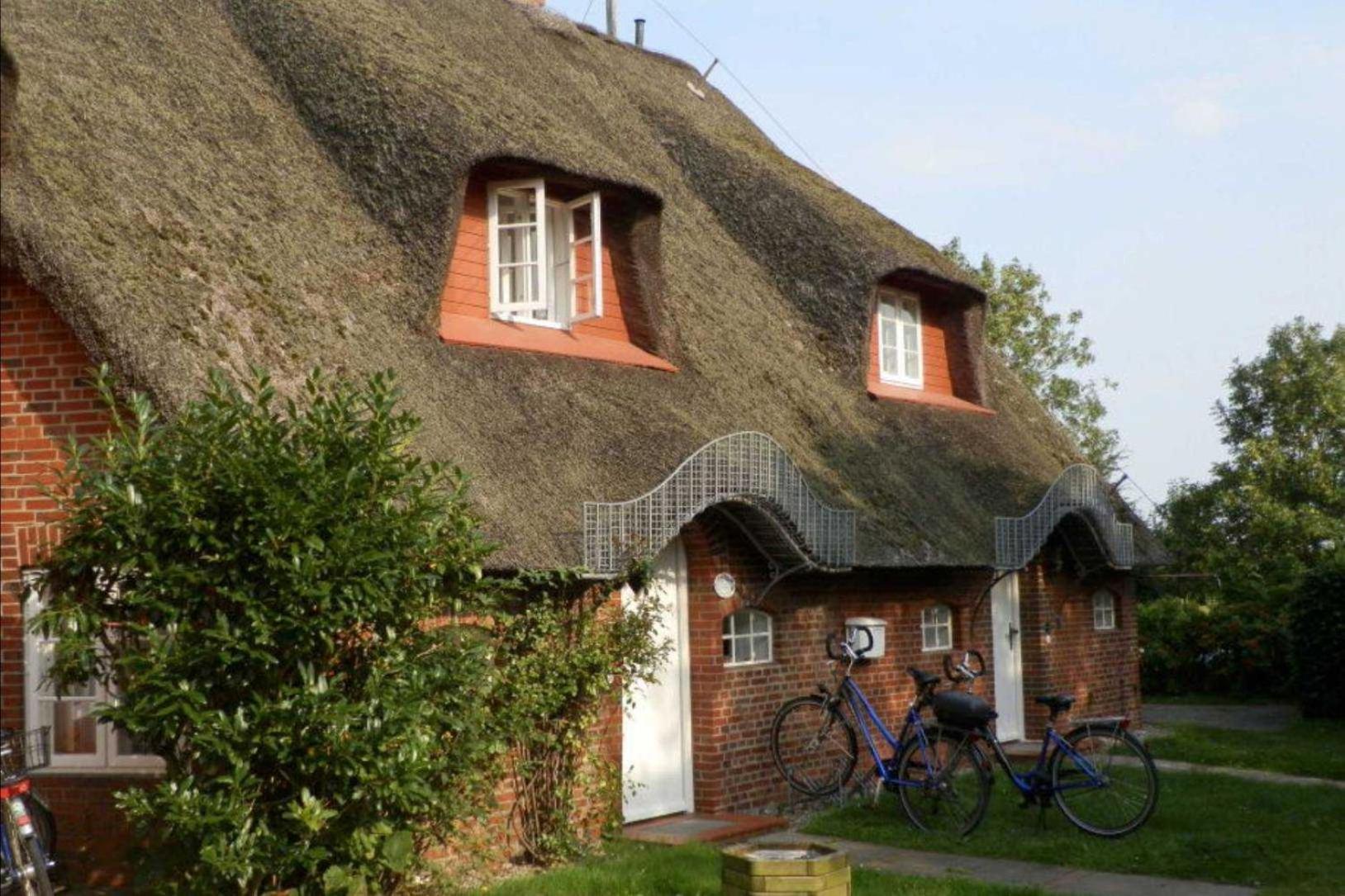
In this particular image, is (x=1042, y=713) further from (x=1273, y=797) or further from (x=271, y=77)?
(x=271, y=77)

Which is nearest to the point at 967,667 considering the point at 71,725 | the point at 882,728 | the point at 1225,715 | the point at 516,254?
the point at 882,728

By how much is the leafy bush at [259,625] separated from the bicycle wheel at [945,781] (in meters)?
4.76

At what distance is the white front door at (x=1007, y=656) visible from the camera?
17.4 meters

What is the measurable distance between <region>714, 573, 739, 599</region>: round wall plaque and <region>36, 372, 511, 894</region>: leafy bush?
4.49 m

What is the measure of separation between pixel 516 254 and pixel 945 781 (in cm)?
522

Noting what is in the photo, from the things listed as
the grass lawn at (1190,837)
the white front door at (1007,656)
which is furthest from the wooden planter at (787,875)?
the white front door at (1007,656)

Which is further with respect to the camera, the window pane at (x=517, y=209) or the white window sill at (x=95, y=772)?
the window pane at (x=517, y=209)

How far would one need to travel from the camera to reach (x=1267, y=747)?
58.7 feet

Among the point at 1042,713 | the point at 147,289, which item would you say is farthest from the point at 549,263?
the point at 1042,713

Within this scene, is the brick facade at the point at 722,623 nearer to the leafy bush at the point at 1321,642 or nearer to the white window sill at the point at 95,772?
the white window sill at the point at 95,772

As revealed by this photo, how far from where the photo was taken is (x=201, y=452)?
307 inches

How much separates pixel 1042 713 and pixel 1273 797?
14.8ft

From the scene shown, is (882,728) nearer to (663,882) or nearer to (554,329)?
(663,882)

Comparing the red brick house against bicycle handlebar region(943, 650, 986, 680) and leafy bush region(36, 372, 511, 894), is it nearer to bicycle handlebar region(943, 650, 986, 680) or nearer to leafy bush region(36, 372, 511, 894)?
bicycle handlebar region(943, 650, 986, 680)
